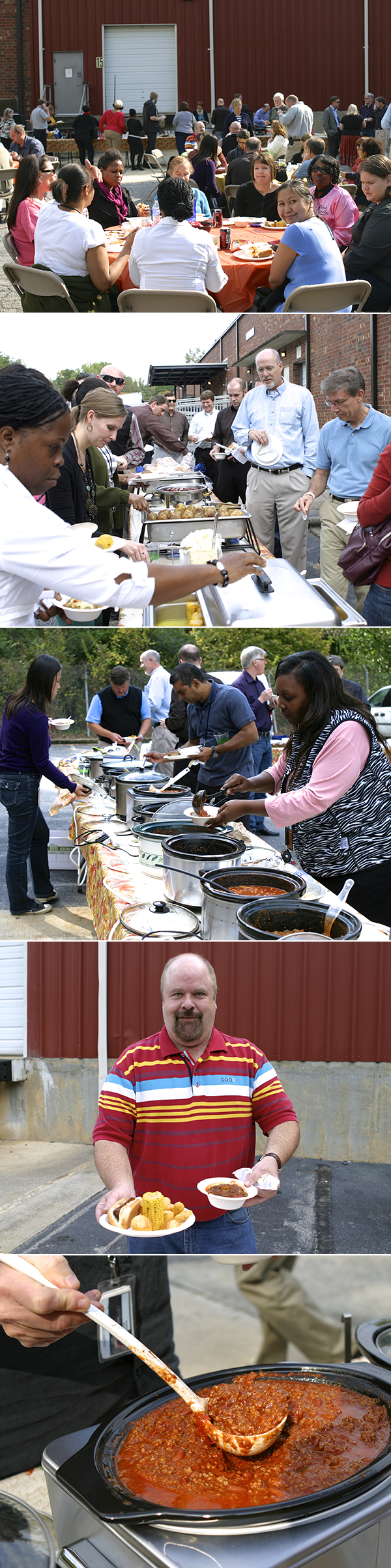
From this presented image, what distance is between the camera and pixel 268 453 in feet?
9.54

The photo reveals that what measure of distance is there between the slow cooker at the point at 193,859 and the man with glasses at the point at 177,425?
3.60 feet

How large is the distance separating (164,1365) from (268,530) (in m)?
2.06

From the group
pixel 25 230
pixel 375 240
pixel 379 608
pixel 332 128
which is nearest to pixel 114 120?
pixel 332 128

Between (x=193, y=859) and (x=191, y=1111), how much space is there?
2.63 ft

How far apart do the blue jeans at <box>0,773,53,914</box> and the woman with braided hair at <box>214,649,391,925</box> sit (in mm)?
526

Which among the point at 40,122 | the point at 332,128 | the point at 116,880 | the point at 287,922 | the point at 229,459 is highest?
the point at 40,122

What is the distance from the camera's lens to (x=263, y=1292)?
2.01 m

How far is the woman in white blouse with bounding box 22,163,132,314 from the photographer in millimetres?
3625

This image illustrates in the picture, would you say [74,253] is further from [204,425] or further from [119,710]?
[119,710]

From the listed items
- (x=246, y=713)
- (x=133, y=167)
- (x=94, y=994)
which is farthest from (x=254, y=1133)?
(x=133, y=167)

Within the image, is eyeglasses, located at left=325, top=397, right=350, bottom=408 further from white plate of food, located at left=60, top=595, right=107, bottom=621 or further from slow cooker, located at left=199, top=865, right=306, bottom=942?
slow cooker, located at left=199, top=865, right=306, bottom=942

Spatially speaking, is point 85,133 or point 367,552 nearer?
point 367,552

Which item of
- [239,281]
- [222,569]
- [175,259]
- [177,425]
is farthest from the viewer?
[239,281]

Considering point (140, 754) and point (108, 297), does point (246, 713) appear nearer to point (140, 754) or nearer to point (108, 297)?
point (140, 754)
